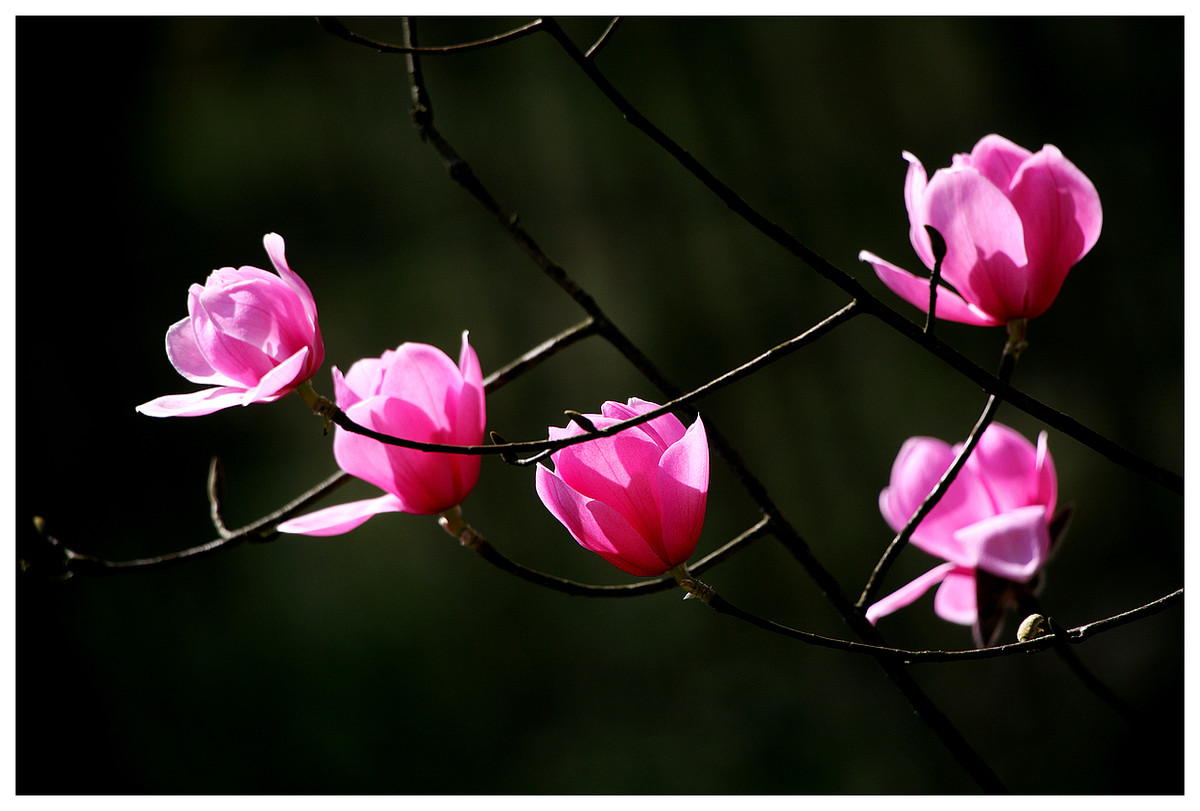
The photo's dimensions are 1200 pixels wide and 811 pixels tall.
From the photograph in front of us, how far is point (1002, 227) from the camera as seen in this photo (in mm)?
231

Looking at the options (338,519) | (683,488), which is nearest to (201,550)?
(338,519)

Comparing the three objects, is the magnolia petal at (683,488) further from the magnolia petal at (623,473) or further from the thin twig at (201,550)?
the thin twig at (201,550)

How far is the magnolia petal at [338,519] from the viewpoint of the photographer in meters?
0.24

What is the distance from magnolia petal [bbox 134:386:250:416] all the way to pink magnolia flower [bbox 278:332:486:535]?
0.10 ft

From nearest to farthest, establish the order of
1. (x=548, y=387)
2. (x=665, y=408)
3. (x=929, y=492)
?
(x=665, y=408), (x=929, y=492), (x=548, y=387)

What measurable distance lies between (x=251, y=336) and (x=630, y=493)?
111 mm

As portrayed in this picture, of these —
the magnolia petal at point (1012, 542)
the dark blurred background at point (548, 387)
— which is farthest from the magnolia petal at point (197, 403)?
the dark blurred background at point (548, 387)

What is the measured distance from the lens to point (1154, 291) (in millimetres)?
1039

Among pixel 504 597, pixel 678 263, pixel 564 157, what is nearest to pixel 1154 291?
pixel 678 263

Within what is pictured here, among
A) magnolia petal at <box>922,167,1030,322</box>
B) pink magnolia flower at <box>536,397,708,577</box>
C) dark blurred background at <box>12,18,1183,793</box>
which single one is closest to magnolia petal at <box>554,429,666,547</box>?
pink magnolia flower at <box>536,397,708,577</box>

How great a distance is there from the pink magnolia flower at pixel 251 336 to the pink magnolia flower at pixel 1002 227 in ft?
0.56

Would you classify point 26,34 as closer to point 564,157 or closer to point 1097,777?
point 564,157

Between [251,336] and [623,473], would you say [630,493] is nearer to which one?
[623,473]
